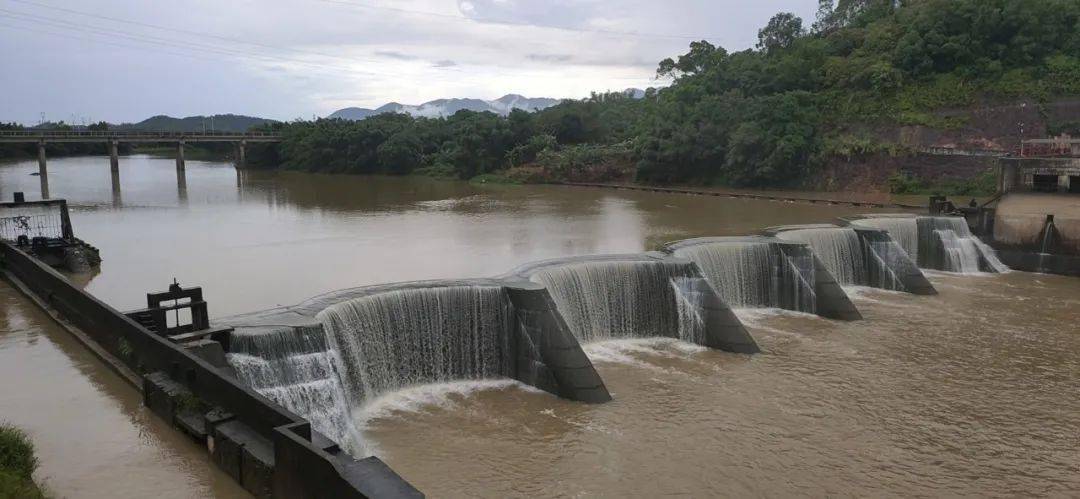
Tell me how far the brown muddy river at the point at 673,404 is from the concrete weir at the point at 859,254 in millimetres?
907

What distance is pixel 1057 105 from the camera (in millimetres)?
39594

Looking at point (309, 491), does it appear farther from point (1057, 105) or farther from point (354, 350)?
point (1057, 105)

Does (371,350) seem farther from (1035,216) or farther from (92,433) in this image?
(1035,216)

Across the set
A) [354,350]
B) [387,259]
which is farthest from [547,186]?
[354,350]

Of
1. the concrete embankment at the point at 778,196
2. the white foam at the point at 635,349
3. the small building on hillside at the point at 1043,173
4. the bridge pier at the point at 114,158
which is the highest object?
the bridge pier at the point at 114,158

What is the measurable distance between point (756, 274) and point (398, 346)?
10401mm

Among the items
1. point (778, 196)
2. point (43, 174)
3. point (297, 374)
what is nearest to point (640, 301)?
point (297, 374)

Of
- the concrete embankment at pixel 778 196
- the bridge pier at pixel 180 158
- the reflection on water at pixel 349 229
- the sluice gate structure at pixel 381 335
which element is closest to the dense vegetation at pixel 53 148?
the bridge pier at pixel 180 158

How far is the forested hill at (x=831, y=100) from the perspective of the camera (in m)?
42.2

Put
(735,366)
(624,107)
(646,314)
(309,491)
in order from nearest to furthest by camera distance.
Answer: (309,491) < (735,366) < (646,314) < (624,107)

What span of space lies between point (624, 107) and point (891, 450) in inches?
2637

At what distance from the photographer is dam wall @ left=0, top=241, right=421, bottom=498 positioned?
6.67 metres

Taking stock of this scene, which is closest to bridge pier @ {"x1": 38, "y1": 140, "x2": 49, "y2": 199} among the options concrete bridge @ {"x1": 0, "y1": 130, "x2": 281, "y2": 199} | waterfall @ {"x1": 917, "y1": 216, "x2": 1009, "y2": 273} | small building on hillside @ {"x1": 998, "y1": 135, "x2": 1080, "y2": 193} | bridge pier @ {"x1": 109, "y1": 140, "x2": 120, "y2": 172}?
concrete bridge @ {"x1": 0, "y1": 130, "x2": 281, "y2": 199}

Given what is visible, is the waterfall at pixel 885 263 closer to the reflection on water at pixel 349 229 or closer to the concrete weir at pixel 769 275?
the concrete weir at pixel 769 275
